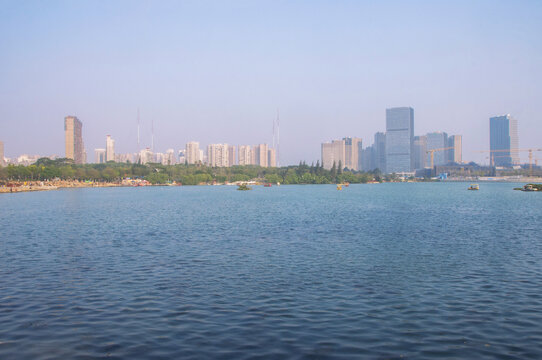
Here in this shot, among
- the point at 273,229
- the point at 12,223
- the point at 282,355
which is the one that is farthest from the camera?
the point at 12,223

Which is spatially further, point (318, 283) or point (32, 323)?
point (318, 283)

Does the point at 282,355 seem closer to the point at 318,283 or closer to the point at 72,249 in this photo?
the point at 318,283

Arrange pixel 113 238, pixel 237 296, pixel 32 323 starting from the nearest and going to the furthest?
pixel 32 323 → pixel 237 296 → pixel 113 238

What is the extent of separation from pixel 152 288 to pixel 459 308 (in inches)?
429

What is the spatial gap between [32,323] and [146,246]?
13897 mm

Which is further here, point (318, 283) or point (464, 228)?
point (464, 228)

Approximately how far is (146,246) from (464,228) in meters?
25.1

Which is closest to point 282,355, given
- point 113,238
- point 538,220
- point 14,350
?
point 14,350

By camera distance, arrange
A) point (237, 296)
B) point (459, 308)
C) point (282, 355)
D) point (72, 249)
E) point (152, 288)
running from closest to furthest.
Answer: point (282, 355), point (459, 308), point (237, 296), point (152, 288), point (72, 249)

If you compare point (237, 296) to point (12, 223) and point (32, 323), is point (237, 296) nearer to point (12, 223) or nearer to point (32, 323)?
point (32, 323)

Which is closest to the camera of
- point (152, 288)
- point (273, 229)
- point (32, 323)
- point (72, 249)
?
point (32, 323)

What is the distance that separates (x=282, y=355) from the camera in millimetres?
10406

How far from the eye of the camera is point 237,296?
15.6 metres

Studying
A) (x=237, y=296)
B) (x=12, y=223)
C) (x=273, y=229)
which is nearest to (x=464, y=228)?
(x=273, y=229)
